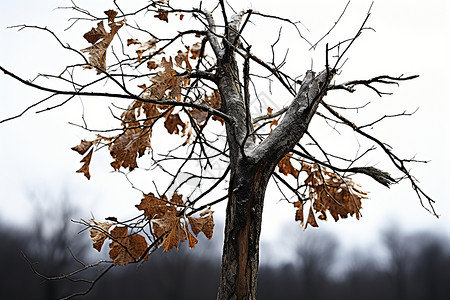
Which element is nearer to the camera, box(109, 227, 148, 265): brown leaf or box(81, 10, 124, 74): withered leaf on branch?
box(81, 10, 124, 74): withered leaf on branch

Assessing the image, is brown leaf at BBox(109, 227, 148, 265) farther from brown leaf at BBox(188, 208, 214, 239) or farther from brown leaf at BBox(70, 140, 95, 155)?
brown leaf at BBox(70, 140, 95, 155)

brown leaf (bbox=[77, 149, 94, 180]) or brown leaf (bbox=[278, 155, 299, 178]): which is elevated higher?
brown leaf (bbox=[278, 155, 299, 178])

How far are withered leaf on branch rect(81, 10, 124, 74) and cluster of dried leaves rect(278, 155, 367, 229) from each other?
0.82 metres

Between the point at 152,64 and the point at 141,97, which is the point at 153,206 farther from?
the point at 152,64

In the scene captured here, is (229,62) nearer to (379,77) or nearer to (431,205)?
(379,77)

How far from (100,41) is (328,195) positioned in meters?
0.96

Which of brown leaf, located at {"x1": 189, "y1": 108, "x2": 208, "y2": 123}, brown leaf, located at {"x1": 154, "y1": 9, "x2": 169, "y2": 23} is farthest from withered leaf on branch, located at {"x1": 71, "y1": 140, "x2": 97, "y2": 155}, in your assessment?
brown leaf, located at {"x1": 154, "y1": 9, "x2": 169, "y2": 23}

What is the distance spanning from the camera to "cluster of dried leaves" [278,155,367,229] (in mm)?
1396

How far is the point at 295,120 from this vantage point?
3.50 feet

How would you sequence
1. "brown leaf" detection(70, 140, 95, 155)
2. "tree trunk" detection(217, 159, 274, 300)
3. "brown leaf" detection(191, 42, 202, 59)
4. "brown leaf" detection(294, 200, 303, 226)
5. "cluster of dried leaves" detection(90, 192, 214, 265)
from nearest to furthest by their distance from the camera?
"tree trunk" detection(217, 159, 274, 300), "cluster of dried leaves" detection(90, 192, 214, 265), "brown leaf" detection(70, 140, 95, 155), "brown leaf" detection(294, 200, 303, 226), "brown leaf" detection(191, 42, 202, 59)

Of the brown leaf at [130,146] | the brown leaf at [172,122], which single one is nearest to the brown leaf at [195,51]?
the brown leaf at [172,122]

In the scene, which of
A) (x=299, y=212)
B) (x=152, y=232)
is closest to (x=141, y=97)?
(x=152, y=232)

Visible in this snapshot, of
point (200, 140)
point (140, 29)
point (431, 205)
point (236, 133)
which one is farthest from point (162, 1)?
point (431, 205)

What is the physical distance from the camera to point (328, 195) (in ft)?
4.61
